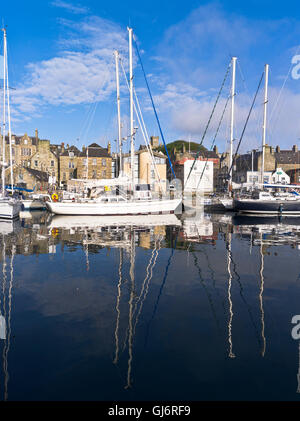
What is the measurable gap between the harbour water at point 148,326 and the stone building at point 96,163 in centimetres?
5804

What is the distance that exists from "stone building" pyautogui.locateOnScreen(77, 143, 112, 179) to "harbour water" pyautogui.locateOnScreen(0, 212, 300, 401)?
58.0 meters

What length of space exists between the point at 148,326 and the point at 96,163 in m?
67.7

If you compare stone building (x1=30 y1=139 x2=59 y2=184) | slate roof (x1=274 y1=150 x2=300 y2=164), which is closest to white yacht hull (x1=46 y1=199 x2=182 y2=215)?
stone building (x1=30 y1=139 x2=59 y2=184)

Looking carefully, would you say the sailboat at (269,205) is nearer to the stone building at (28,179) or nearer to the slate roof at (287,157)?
the stone building at (28,179)

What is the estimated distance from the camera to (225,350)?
6121mm

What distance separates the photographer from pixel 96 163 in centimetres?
7188

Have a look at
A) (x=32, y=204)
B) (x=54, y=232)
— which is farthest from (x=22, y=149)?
(x=54, y=232)

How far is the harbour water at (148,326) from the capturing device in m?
5.11

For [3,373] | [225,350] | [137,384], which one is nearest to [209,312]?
[225,350]

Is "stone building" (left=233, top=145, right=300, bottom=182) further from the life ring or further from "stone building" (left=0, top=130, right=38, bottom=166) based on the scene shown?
the life ring

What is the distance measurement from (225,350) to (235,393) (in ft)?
4.05

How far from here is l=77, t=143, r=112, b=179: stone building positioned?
70.9 metres

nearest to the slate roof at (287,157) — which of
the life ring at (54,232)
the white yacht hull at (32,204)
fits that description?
the white yacht hull at (32,204)

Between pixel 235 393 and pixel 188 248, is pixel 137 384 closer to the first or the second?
pixel 235 393
